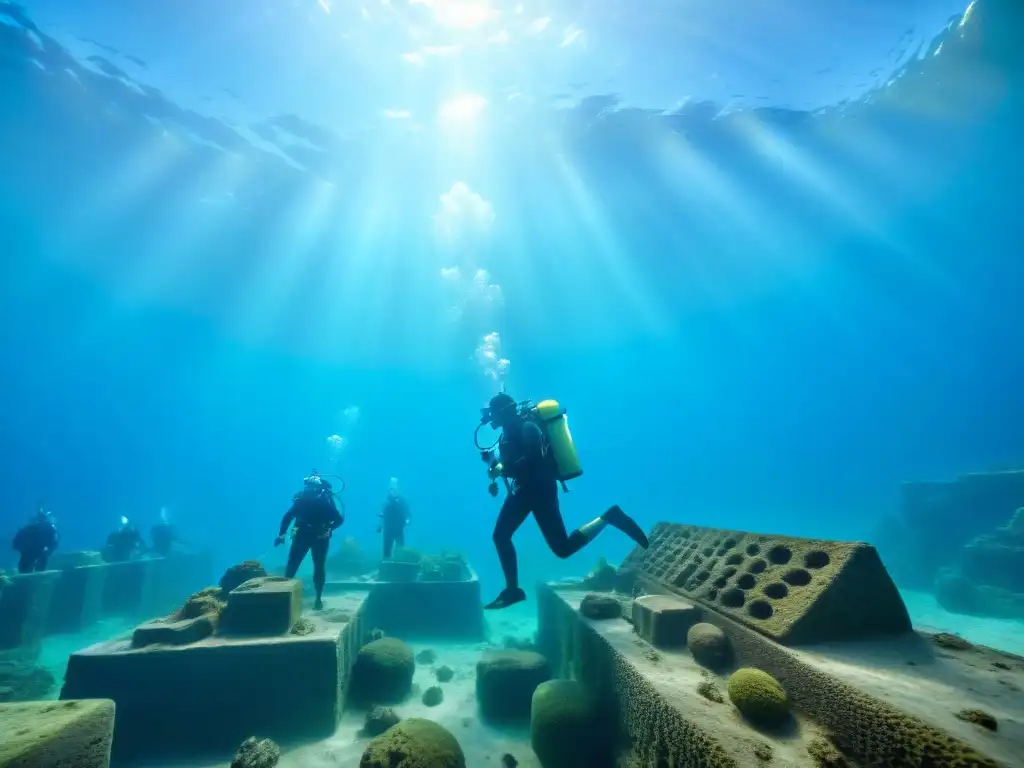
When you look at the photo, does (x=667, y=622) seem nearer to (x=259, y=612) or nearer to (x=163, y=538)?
(x=259, y=612)

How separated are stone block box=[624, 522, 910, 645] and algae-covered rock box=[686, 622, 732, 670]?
387mm

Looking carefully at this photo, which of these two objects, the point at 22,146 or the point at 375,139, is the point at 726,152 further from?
the point at 22,146

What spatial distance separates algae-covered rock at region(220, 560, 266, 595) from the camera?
8953 millimetres

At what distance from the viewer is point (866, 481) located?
393 feet

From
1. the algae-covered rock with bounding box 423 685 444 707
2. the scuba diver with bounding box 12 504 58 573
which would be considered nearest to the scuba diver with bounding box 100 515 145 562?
the scuba diver with bounding box 12 504 58 573

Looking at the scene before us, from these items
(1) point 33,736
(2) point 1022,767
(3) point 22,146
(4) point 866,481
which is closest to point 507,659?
(1) point 33,736

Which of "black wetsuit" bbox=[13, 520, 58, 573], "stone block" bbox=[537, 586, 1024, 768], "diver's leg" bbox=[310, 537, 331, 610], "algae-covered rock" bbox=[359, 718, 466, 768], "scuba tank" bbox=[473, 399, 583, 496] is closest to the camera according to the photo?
"stone block" bbox=[537, 586, 1024, 768]

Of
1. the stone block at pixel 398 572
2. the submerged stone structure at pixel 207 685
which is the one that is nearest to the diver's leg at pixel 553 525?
the submerged stone structure at pixel 207 685

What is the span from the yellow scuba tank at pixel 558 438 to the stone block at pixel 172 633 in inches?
258

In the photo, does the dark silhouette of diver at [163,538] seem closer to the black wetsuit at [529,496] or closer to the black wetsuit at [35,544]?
the black wetsuit at [35,544]

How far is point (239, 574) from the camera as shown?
9039 millimetres

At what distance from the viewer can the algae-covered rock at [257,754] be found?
5.53m

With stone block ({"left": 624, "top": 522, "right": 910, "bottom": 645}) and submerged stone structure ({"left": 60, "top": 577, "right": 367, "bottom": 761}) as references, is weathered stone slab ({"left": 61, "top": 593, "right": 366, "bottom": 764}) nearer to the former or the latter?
submerged stone structure ({"left": 60, "top": 577, "right": 367, "bottom": 761})

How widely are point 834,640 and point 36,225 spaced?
66.6 meters
